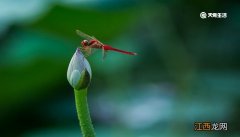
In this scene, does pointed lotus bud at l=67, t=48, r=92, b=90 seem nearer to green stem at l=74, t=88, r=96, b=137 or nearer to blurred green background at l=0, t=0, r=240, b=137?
green stem at l=74, t=88, r=96, b=137

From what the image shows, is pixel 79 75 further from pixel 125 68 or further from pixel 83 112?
pixel 125 68

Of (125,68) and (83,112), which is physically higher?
(125,68)

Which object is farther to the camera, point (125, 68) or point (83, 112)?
point (125, 68)

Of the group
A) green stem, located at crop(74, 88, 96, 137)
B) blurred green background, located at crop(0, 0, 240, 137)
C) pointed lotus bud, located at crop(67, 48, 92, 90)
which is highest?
blurred green background, located at crop(0, 0, 240, 137)

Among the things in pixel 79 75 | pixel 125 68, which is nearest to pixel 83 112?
pixel 79 75

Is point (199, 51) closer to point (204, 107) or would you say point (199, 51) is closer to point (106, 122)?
point (204, 107)

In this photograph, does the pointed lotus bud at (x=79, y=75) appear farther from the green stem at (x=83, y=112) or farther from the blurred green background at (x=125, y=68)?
the blurred green background at (x=125, y=68)

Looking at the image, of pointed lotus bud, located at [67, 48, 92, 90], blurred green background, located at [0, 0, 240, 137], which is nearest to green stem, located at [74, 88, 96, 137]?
pointed lotus bud, located at [67, 48, 92, 90]

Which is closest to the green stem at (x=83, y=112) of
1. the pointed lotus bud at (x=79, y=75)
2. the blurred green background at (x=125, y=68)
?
the pointed lotus bud at (x=79, y=75)

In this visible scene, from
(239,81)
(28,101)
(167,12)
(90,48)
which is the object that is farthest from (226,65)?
(90,48)
